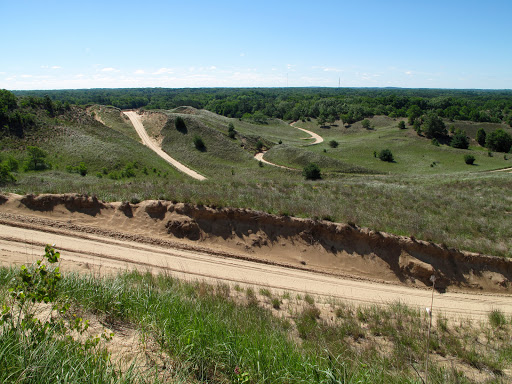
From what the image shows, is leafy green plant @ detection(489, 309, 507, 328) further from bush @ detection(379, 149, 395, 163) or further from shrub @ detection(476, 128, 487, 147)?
shrub @ detection(476, 128, 487, 147)

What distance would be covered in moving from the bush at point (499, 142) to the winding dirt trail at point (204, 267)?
7944 centimetres

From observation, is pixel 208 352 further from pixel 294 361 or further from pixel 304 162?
pixel 304 162

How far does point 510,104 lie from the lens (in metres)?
148

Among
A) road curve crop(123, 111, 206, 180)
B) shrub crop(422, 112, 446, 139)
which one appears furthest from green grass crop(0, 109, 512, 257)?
shrub crop(422, 112, 446, 139)

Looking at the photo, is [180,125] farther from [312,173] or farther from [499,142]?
[499,142]

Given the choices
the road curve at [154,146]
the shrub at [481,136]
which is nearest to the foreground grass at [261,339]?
the road curve at [154,146]

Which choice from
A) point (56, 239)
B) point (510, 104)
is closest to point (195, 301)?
point (56, 239)

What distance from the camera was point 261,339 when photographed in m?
5.56

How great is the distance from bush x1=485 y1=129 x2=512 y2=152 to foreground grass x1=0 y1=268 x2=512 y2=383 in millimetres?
83034

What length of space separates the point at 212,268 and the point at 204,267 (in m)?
0.32

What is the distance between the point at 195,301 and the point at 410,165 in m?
62.6

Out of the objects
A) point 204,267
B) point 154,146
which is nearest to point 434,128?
point 154,146

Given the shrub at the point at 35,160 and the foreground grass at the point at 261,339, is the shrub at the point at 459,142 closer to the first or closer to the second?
the foreground grass at the point at 261,339

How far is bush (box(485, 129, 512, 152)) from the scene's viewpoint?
7362 cm
